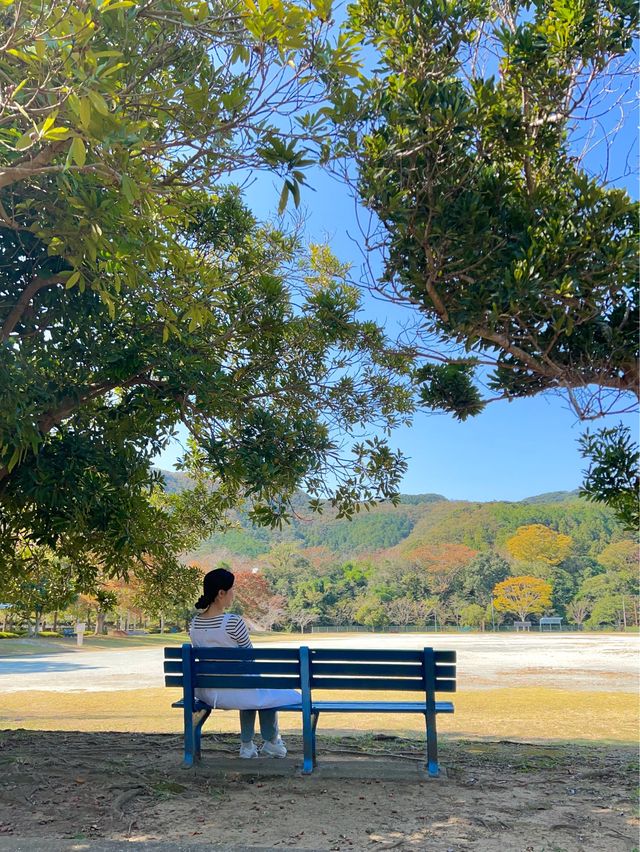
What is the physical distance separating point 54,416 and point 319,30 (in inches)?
141

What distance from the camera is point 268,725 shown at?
5.17 metres

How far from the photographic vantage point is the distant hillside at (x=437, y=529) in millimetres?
85688

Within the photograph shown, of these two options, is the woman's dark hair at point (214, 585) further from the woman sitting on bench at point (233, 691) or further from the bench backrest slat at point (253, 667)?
the bench backrest slat at point (253, 667)

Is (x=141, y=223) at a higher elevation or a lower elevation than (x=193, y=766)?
higher

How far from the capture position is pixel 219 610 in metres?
5.31

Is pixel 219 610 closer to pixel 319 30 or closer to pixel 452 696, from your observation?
pixel 319 30

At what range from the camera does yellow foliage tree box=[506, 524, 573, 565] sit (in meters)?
80.3

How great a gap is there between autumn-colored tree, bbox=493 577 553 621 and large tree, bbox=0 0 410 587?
236 feet

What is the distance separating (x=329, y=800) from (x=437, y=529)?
328ft

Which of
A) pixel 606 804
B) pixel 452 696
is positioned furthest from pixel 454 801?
pixel 452 696

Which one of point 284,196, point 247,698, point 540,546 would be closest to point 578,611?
point 540,546

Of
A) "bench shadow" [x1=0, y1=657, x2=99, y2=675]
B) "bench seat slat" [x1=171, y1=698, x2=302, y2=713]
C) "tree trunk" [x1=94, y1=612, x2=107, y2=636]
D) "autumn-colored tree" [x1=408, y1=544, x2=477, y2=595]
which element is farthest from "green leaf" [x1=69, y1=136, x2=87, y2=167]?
"autumn-colored tree" [x1=408, y1=544, x2=477, y2=595]

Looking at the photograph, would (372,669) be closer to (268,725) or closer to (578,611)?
(268,725)

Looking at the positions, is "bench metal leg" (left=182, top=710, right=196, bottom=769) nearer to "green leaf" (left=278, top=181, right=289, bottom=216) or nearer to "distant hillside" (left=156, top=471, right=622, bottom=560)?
"green leaf" (left=278, top=181, right=289, bottom=216)
